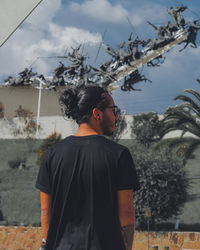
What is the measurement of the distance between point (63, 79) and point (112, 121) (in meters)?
26.2

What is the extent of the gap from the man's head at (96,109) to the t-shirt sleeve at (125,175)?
172mm

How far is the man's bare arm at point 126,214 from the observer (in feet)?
5.10

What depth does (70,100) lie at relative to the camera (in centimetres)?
176

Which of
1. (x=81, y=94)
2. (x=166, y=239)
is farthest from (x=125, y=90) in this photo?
(x=81, y=94)

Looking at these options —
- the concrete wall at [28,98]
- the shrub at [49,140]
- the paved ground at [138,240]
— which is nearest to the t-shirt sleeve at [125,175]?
the paved ground at [138,240]

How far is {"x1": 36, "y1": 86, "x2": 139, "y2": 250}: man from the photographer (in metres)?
1.56

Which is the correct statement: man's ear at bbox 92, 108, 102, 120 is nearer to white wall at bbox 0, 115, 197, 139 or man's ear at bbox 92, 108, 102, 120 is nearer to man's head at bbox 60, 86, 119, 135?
man's head at bbox 60, 86, 119, 135

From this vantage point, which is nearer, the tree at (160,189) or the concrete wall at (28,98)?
the tree at (160,189)

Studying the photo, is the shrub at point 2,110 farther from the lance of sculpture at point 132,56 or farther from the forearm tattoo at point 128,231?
the forearm tattoo at point 128,231

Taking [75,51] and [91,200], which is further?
[75,51]

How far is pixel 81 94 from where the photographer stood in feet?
5.69

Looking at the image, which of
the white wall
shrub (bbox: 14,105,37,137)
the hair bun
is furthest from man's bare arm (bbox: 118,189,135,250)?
shrub (bbox: 14,105,37,137)

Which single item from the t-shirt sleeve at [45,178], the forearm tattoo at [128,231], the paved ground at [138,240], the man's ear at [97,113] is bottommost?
the paved ground at [138,240]

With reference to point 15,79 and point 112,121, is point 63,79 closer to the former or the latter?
point 15,79
